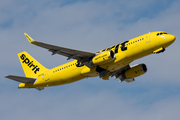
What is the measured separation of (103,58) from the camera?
44.1m

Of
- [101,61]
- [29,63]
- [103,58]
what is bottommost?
[101,61]

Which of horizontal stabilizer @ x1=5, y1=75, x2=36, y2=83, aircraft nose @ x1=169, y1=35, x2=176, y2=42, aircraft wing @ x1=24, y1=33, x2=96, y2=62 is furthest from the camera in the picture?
horizontal stabilizer @ x1=5, y1=75, x2=36, y2=83

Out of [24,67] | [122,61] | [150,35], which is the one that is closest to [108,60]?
[122,61]

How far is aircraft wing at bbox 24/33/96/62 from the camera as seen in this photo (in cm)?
4088

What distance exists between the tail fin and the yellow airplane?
1.88 metres

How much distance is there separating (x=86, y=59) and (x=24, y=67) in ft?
51.5

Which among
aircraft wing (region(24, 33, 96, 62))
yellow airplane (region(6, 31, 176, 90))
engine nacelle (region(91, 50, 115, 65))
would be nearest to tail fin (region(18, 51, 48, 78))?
yellow airplane (region(6, 31, 176, 90))

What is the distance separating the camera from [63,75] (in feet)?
161

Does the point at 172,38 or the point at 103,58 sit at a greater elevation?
the point at 172,38

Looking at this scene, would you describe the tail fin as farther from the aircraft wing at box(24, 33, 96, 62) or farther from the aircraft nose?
the aircraft nose

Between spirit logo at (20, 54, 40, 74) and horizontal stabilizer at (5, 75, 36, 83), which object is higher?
spirit logo at (20, 54, 40, 74)

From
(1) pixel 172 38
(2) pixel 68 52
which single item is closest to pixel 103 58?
(2) pixel 68 52

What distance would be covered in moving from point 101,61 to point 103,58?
0.56m

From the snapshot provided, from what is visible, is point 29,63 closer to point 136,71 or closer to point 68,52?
point 68,52
